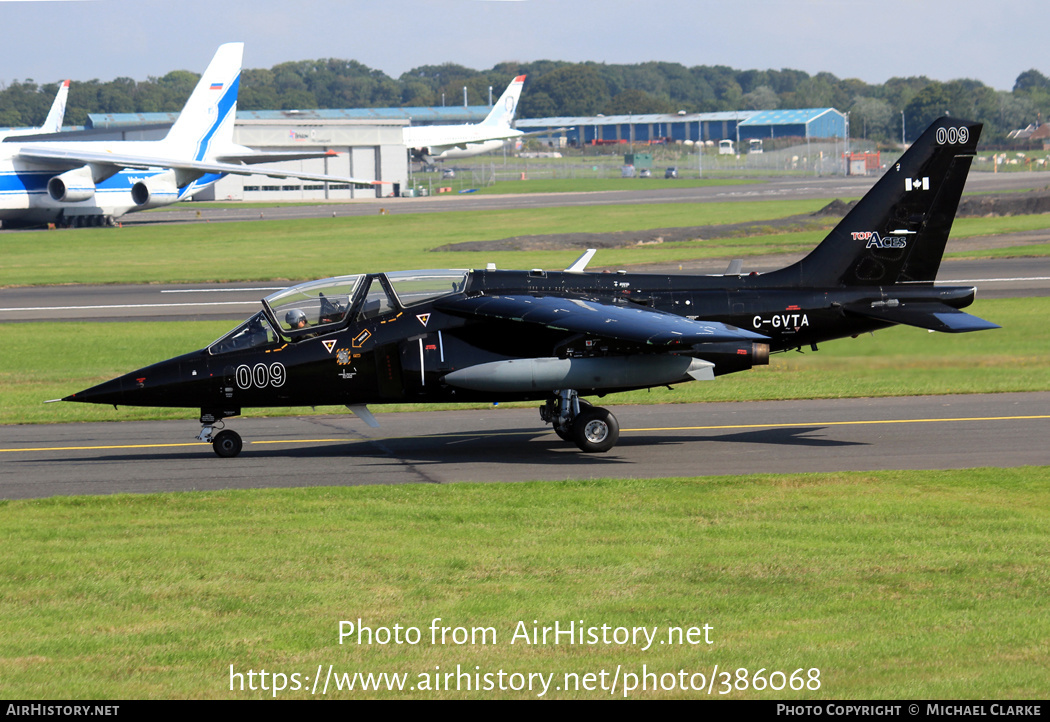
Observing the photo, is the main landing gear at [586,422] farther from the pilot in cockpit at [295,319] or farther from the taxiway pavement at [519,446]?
the pilot in cockpit at [295,319]

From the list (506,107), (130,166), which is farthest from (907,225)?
(506,107)

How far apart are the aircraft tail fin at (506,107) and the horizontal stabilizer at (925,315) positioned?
11879 centimetres

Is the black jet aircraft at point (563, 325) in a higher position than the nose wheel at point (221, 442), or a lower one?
higher

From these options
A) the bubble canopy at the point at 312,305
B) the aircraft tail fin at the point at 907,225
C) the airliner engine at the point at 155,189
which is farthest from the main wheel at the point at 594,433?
the airliner engine at the point at 155,189

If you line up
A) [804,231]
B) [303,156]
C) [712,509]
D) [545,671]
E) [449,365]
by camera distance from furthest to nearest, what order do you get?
[303,156], [804,231], [449,365], [712,509], [545,671]

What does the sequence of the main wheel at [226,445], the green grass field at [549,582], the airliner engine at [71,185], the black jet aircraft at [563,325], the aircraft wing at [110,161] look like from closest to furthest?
the green grass field at [549,582]
the black jet aircraft at [563,325]
the main wheel at [226,445]
the aircraft wing at [110,161]
the airliner engine at [71,185]

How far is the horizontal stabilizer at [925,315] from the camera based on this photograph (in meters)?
17.8

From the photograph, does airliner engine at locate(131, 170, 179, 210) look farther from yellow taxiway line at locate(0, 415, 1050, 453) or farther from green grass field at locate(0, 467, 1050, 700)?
green grass field at locate(0, 467, 1050, 700)

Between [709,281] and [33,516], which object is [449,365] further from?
[33,516]

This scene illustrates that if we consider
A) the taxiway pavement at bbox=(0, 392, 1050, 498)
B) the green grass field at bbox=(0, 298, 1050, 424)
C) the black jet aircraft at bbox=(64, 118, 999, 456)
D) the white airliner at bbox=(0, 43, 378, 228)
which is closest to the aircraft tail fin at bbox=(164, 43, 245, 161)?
the white airliner at bbox=(0, 43, 378, 228)

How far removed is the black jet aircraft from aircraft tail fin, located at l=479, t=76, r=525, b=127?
11801cm
